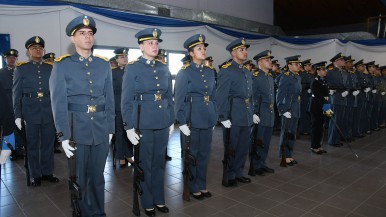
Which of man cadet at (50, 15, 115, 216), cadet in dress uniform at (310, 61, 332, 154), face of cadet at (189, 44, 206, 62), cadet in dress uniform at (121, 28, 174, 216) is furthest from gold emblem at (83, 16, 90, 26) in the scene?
cadet in dress uniform at (310, 61, 332, 154)

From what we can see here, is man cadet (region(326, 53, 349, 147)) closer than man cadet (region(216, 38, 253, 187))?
No

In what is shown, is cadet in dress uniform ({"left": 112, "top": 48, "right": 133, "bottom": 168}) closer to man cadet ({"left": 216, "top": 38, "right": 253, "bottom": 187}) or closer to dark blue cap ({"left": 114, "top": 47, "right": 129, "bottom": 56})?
dark blue cap ({"left": 114, "top": 47, "right": 129, "bottom": 56})

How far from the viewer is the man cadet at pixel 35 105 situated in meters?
4.08

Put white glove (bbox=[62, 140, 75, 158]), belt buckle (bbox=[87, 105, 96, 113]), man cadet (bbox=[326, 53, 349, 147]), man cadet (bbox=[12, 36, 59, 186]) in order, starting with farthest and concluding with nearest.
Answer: man cadet (bbox=[326, 53, 349, 147]), man cadet (bbox=[12, 36, 59, 186]), belt buckle (bbox=[87, 105, 96, 113]), white glove (bbox=[62, 140, 75, 158])

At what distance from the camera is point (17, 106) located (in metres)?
4.09

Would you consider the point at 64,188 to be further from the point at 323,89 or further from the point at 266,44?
the point at 266,44

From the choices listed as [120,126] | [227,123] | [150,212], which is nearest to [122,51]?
[120,126]

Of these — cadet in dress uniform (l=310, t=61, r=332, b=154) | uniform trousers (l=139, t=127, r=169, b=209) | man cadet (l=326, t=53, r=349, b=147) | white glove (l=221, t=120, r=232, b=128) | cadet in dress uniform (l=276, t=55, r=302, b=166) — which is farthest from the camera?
man cadet (l=326, t=53, r=349, b=147)

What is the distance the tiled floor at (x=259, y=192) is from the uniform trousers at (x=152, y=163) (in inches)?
11.1

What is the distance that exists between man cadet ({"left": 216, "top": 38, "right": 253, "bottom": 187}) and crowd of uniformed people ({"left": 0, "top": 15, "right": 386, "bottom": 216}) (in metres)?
0.01

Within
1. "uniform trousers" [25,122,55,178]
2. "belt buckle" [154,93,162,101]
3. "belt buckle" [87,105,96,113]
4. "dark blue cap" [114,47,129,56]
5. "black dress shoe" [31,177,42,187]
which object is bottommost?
"black dress shoe" [31,177,42,187]

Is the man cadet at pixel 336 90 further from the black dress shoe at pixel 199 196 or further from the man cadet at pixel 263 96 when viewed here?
the black dress shoe at pixel 199 196

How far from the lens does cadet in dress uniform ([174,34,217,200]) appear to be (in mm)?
3520

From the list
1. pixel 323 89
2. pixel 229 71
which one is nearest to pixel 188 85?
pixel 229 71
